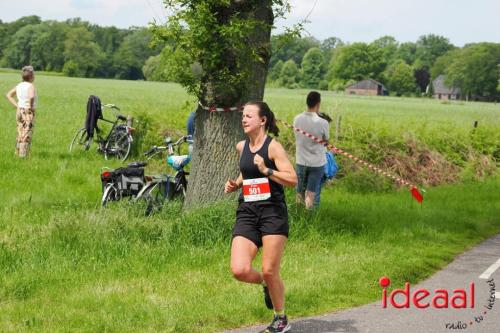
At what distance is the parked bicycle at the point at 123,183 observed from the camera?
10.7 metres

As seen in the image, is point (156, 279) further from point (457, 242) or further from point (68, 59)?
point (68, 59)

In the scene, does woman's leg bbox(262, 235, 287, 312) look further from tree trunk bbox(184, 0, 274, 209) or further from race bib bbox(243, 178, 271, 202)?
tree trunk bbox(184, 0, 274, 209)

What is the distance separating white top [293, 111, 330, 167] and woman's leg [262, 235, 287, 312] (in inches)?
199

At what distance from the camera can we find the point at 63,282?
23.5 feet

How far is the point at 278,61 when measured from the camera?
162m

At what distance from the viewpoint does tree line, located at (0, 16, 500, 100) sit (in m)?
140

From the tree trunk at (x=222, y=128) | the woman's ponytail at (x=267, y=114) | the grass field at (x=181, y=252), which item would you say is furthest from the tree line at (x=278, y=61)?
the woman's ponytail at (x=267, y=114)

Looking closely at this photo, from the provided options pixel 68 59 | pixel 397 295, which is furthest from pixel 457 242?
pixel 68 59

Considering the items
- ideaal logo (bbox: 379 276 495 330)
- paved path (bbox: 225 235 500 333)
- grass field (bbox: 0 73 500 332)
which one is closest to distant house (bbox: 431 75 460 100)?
grass field (bbox: 0 73 500 332)

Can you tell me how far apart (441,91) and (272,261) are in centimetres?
17177

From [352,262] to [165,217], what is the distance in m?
2.63

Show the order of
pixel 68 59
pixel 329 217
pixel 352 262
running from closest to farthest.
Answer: pixel 352 262 < pixel 329 217 < pixel 68 59

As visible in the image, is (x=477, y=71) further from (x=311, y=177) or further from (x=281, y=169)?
(x=281, y=169)

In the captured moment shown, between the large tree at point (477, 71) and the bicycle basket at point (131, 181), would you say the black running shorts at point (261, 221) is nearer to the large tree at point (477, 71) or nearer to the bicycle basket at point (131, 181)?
the bicycle basket at point (131, 181)
